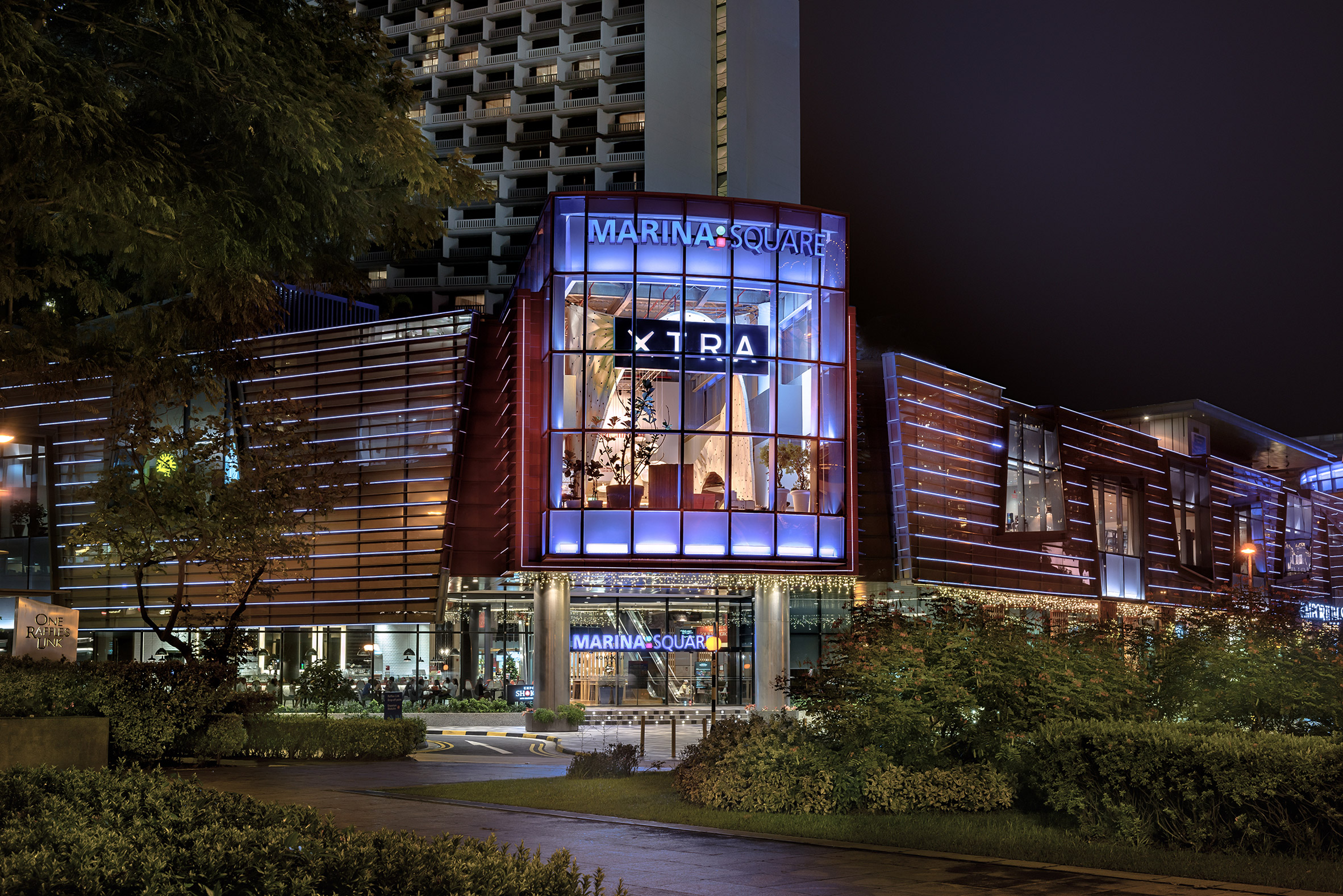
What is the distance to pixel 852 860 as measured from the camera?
→ 12.9m

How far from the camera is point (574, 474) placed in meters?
39.6

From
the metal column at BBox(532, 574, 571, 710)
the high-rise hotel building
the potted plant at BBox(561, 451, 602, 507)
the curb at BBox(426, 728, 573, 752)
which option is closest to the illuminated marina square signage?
the metal column at BBox(532, 574, 571, 710)

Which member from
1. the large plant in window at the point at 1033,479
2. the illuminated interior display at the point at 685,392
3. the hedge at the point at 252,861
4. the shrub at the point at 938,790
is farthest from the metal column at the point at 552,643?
the hedge at the point at 252,861

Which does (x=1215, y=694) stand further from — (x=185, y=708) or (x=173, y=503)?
(x=173, y=503)

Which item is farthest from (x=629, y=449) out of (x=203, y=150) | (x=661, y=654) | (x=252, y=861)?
(x=252, y=861)

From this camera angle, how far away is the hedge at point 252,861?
6.31m

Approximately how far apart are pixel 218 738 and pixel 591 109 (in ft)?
311

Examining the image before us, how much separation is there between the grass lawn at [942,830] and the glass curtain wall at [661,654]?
30.6 meters

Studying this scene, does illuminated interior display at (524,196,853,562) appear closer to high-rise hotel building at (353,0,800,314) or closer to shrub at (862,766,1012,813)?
shrub at (862,766,1012,813)

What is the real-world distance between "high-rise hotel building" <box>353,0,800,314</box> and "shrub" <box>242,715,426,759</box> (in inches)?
3308

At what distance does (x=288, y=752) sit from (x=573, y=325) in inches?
714

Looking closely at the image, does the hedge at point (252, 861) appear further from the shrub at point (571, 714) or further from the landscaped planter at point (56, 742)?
the shrub at point (571, 714)

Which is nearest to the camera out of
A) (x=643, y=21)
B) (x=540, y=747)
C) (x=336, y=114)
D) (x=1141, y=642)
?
(x=336, y=114)

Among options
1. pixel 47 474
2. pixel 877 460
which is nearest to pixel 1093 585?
pixel 877 460
